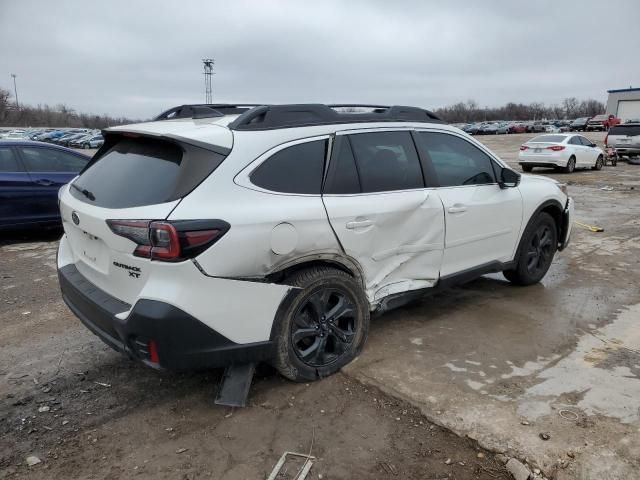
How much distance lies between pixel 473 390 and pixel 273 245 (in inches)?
63.3

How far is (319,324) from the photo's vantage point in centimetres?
329

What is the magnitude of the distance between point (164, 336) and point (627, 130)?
85.4 ft

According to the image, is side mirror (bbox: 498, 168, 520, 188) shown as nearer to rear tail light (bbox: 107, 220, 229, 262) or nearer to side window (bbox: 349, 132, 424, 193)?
side window (bbox: 349, 132, 424, 193)

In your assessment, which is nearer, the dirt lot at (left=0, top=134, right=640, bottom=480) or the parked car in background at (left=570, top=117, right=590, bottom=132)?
the dirt lot at (left=0, top=134, right=640, bottom=480)

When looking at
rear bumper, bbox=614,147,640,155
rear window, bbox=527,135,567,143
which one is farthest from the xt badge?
rear bumper, bbox=614,147,640,155

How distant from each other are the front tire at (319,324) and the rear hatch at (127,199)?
2.75ft

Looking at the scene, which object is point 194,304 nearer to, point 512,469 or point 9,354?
point 512,469

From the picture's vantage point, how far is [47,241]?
303 inches

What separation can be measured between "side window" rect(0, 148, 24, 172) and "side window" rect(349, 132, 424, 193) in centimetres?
601

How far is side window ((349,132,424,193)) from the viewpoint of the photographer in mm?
3562

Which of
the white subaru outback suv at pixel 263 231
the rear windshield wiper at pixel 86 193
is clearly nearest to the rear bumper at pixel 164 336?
the white subaru outback suv at pixel 263 231

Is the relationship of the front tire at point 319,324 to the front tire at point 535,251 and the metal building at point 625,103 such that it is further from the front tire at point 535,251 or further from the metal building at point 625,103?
the metal building at point 625,103

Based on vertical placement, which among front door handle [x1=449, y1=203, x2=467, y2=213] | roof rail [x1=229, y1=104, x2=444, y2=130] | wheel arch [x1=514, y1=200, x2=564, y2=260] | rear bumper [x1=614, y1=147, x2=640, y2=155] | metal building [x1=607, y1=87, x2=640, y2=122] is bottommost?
rear bumper [x1=614, y1=147, x2=640, y2=155]

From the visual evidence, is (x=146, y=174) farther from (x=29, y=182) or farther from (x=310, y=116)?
(x=29, y=182)
